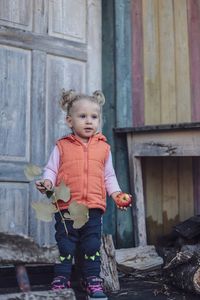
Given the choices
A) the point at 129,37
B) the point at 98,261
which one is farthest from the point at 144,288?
the point at 129,37

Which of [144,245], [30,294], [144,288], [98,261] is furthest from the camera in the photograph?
[144,245]

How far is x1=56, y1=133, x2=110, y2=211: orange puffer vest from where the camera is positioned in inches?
130

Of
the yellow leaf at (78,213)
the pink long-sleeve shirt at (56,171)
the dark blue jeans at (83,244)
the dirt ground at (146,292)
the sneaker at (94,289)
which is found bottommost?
the dirt ground at (146,292)

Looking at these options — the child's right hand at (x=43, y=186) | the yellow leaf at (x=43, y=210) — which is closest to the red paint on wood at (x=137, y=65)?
the child's right hand at (x=43, y=186)

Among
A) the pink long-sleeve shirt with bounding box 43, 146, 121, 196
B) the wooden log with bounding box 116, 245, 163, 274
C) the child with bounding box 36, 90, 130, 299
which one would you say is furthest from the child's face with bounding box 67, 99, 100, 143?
the wooden log with bounding box 116, 245, 163, 274

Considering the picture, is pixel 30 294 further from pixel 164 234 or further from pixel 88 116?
pixel 164 234

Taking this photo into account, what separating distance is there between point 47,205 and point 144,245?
1.90 metres

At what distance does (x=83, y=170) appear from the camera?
3.35 meters

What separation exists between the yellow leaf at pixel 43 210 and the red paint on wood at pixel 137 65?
215 cm

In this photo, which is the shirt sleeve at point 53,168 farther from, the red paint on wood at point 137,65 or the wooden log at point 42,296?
the red paint on wood at point 137,65

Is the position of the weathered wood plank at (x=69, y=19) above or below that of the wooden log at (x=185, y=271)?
above

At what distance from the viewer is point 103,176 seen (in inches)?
137

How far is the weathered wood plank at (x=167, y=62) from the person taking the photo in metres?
5.00

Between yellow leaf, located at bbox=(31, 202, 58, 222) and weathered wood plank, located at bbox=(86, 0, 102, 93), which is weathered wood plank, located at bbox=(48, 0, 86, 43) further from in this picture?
yellow leaf, located at bbox=(31, 202, 58, 222)
